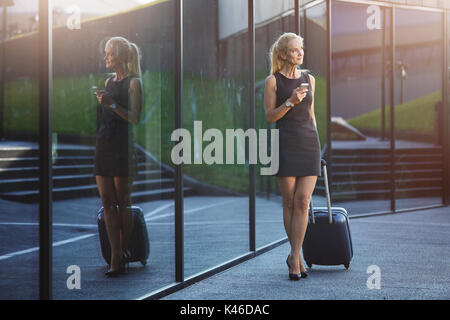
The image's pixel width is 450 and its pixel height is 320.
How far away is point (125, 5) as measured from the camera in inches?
151

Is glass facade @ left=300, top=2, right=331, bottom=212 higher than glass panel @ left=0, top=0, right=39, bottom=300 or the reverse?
higher

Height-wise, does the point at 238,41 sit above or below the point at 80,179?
above

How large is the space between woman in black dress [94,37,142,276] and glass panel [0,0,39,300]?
383 millimetres

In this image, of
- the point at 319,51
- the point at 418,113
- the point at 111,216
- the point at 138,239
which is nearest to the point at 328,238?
the point at 138,239

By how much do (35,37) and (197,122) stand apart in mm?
1590

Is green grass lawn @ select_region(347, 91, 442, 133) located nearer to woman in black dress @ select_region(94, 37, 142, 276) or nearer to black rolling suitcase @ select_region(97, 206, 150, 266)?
black rolling suitcase @ select_region(97, 206, 150, 266)

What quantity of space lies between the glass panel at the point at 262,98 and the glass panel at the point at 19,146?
2.04m

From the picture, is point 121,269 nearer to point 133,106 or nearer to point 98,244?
point 98,244

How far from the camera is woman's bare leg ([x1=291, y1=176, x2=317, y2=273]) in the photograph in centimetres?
449

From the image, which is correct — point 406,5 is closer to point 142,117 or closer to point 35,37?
point 142,117

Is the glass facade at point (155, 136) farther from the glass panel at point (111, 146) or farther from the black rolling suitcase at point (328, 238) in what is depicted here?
the black rolling suitcase at point (328, 238)

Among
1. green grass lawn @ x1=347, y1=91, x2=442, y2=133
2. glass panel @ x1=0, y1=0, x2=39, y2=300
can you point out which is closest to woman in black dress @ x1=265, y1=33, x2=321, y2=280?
glass panel @ x1=0, y1=0, x2=39, y2=300

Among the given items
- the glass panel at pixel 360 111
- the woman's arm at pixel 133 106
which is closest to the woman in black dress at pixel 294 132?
the woman's arm at pixel 133 106

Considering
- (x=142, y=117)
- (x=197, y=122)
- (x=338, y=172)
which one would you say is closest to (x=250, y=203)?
(x=197, y=122)
